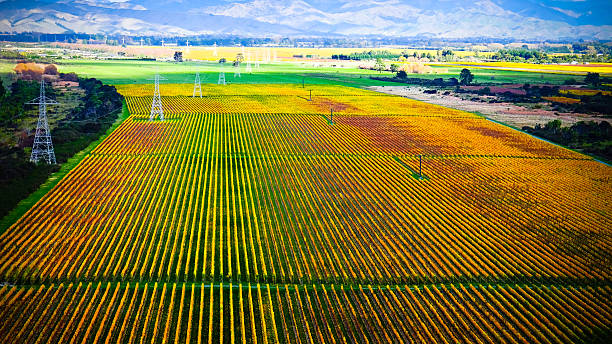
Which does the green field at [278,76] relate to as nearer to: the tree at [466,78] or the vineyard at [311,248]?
the tree at [466,78]

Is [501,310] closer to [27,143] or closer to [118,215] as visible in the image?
[118,215]

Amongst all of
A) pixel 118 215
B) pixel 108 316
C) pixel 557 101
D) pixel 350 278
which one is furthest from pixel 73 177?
pixel 557 101

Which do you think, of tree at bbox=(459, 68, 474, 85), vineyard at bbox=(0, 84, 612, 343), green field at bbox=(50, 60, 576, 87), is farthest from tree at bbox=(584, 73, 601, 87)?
vineyard at bbox=(0, 84, 612, 343)

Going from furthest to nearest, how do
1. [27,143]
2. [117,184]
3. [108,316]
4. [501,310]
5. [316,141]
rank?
[316,141]
[27,143]
[117,184]
[501,310]
[108,316]

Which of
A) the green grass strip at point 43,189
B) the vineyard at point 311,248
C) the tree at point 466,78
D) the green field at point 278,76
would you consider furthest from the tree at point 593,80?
the green grass strip at point 43,189

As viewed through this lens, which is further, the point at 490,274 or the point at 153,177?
the point at 153,177

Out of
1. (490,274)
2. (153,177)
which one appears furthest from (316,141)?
(490,274)

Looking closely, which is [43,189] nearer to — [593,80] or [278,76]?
[278,76]

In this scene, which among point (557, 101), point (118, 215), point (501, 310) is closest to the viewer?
point (501, 310)
